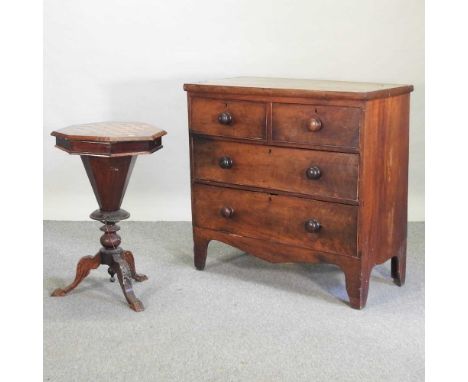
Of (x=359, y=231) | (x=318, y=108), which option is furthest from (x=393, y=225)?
(x=318, y=108)

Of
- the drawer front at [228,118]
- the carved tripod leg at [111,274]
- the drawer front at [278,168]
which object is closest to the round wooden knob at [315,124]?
the drawer front at [278,168]

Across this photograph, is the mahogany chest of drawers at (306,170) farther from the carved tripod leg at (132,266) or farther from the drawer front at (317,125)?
the carved tripod leg at (132,266)

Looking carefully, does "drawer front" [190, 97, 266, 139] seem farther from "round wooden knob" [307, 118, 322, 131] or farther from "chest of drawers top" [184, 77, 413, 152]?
"round wooden knob" [307, 118, 322, 131]

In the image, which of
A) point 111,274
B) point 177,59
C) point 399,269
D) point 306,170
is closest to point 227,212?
point 306,170

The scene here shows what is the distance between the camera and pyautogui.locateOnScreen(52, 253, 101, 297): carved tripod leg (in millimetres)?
3010

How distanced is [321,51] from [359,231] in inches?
59.1

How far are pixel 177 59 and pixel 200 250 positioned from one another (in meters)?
1.32

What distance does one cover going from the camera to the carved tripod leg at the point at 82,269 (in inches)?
118

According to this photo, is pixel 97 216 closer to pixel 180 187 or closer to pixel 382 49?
pixel 180 187

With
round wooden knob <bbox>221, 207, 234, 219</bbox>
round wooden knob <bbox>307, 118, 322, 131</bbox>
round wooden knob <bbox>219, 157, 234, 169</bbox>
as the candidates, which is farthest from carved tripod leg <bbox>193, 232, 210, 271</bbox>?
round wooden knob <bbox>307, 118, 322, 131</bbox>

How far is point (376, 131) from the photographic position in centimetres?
275

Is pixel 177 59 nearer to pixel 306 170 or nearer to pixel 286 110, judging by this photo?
pixel 286 110

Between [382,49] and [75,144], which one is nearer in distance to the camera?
[75,144]

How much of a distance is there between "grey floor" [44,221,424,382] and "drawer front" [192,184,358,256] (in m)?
0.25
